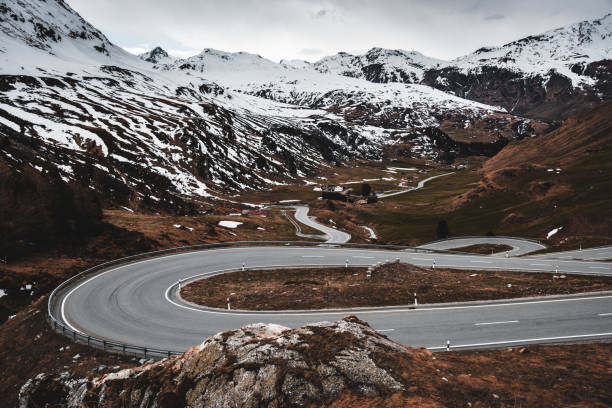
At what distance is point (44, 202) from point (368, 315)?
39525mm

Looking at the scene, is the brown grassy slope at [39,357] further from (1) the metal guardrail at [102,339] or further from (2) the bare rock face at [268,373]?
(2) the bare rock face at [268,373]

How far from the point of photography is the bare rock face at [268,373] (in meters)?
8.96

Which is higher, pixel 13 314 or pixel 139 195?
pixel 139 195

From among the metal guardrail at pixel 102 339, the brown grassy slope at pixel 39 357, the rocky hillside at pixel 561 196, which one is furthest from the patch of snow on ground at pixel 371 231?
the brown grassy slope at pixel 39 357

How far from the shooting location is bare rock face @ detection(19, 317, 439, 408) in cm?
896

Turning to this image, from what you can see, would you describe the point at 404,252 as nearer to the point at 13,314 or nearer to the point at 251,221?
the point at 251,221

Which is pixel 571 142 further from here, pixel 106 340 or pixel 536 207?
pixel 106 340

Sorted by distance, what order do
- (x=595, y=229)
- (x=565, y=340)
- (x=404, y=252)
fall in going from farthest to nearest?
1. (x=595, y=229)
2. (x=404, y=252)
3. (x=565, y=340)

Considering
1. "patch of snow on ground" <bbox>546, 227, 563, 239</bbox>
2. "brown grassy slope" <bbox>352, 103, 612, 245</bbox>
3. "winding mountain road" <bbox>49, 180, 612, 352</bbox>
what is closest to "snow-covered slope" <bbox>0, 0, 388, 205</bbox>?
"winding mountain road" <bbox>49, 180, 612, 352</bbox>

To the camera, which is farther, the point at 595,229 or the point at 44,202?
the point at 595,229

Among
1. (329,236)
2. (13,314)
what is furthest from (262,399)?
(329,236)

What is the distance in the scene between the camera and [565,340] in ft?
56.3

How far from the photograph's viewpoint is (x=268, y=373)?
9.33 m

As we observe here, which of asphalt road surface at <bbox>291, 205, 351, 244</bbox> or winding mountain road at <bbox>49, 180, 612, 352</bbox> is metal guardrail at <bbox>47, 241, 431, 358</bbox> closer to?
winding mountain road at <bbox>49, 180, 612, 352</bbox>
